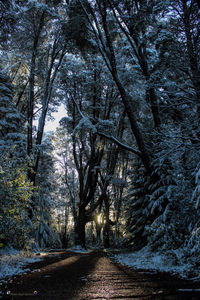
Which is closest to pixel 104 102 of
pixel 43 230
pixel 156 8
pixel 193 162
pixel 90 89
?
pixel 90 89

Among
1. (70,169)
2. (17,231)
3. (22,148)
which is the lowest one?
(17,231)

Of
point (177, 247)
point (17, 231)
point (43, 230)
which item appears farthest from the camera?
point (43, 230)

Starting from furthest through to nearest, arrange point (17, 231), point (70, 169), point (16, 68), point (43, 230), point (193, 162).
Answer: point (70, 169) < point (43, 230) < point (16, 68) < point (193, 162) < point (17, 231)

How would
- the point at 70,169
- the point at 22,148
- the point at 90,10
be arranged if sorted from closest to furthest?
the point at 90,10, the point at 22,148, the point at 70,169

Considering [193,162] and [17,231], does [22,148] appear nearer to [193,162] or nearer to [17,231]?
[17,231]

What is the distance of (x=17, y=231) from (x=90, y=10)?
9.60 metres

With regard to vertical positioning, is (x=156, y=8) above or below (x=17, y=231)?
above

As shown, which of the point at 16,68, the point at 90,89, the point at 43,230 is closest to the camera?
the point at 90,89

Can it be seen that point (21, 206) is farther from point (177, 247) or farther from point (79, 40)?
point (79, 40)

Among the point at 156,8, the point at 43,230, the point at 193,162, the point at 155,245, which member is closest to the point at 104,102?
the point at 156,8

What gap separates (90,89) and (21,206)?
34.1 ft

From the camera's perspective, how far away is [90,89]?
14391 mm

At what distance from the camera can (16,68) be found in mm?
15750

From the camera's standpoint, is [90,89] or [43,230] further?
[43,230]
